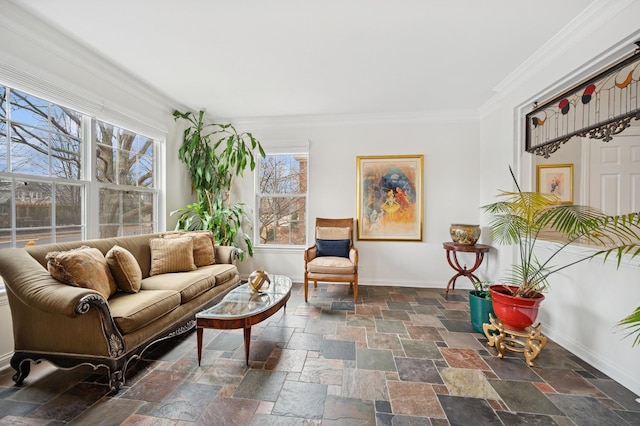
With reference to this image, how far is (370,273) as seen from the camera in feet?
13.4

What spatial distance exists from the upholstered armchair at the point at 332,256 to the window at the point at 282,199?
47 centimetres

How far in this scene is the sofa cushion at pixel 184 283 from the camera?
2.34 metres

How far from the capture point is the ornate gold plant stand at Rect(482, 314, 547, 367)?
200 cm

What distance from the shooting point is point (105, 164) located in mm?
2881

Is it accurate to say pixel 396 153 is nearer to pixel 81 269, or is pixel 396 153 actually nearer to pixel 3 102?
pixel 81 269

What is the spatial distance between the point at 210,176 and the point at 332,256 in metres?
2.13

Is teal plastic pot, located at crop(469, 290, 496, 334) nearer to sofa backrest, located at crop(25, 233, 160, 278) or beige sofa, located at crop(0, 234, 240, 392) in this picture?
beige sofa, located at crop(0, 234, 240, 392)

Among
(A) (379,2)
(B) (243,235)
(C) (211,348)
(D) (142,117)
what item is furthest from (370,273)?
(D) (142,117)

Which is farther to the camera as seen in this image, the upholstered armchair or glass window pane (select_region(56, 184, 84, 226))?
the upholstered armchair

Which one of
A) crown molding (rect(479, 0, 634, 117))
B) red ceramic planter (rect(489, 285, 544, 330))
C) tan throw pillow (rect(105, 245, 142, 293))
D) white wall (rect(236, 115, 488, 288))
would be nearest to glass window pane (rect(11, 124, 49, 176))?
tan throw pillow (rect(105, 245, 142, 293))

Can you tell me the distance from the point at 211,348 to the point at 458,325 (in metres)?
2.38

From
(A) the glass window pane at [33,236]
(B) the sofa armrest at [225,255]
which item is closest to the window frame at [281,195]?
(B) the sofa armrest at [225,255]

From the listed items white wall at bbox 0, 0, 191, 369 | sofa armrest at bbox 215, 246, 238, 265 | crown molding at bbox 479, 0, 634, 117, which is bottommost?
sofa armrest at bbox 215, 246, 238, 265

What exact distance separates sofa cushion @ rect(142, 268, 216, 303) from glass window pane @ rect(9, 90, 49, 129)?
1.63 metres
